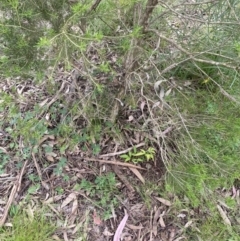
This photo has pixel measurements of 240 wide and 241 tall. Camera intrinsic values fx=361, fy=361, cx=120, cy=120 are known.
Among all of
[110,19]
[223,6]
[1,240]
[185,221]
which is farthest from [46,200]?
[223,6]

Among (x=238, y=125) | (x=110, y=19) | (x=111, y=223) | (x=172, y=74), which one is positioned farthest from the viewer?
(x=172, y=74)

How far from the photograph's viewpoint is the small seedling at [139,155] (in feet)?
6.81

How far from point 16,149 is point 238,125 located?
1268mm

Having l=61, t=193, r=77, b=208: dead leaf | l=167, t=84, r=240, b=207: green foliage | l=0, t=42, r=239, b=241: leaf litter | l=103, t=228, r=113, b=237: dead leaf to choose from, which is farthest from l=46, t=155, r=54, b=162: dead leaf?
l=167, t=84, r=240, b=207: green foliage

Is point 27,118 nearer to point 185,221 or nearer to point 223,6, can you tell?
point 185,221

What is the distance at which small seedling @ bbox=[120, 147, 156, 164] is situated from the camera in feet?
6.81

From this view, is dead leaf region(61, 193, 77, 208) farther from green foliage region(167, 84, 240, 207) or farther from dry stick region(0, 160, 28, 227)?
green foliage region(167, 84, 240, 207)

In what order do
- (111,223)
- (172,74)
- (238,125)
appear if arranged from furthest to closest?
1. (172,74)
2. (111,223)
3. (238,125)

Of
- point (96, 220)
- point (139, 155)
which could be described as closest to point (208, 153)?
point (139, 155)

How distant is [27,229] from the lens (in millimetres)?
1960

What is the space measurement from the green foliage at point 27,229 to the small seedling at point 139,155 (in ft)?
1.84

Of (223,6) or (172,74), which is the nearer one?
(223,6)

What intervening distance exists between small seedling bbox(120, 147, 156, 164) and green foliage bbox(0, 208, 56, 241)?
56 cm

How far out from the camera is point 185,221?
207 centimetres
